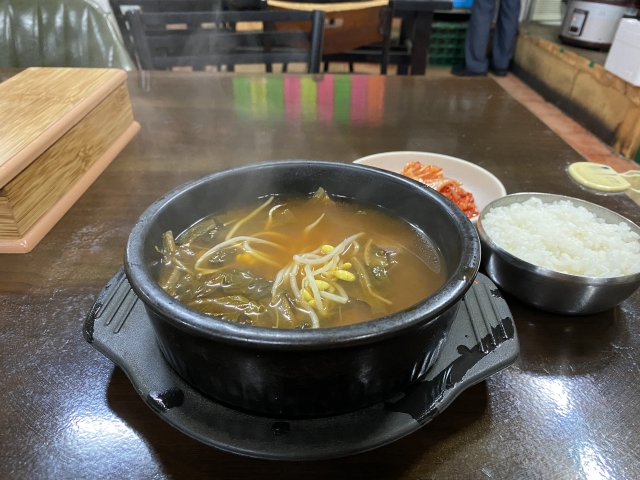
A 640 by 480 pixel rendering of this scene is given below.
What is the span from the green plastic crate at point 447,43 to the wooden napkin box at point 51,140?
→ 6317mm

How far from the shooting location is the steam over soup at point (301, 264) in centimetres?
117

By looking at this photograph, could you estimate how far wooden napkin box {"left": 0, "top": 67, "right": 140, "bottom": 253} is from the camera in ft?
5.51

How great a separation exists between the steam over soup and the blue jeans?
6.40m

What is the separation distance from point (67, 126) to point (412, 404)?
1784mm

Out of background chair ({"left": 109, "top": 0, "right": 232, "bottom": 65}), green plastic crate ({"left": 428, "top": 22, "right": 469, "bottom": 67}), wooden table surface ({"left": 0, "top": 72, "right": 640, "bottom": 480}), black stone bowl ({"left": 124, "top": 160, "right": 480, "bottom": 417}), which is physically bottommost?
green plastic crate ({"left": 428, "top": 22, "right": 469, "bottom": 67})

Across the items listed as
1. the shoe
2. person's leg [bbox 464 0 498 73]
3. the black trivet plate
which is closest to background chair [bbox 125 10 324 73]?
the black trivet plate

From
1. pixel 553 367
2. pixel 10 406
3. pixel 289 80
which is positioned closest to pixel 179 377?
pixel 10 406

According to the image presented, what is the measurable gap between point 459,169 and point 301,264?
3.85 feet

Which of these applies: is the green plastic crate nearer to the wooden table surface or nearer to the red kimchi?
the wooden table surface

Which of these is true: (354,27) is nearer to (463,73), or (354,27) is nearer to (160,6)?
(160,6)

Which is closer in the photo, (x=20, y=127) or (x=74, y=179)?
(x=20, y=127)

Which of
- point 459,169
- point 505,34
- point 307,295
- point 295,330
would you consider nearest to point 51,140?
point 307,295

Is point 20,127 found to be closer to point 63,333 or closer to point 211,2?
point 63,333

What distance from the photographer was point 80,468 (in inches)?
39.2
